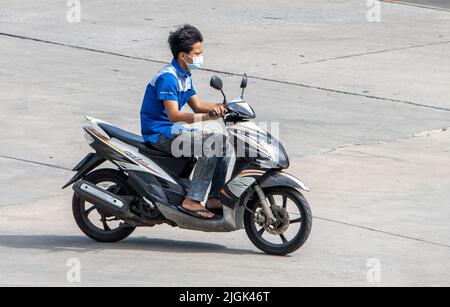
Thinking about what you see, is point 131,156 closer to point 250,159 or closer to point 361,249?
point 250,159

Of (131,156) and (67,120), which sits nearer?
(131,156)

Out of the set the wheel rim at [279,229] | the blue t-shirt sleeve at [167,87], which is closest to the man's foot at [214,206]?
the wheel rim at [279,229]

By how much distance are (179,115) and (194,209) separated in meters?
0.76

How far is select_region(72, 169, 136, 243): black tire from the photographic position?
31.1 ft

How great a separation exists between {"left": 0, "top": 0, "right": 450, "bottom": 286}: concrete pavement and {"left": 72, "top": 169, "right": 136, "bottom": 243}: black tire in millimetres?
91

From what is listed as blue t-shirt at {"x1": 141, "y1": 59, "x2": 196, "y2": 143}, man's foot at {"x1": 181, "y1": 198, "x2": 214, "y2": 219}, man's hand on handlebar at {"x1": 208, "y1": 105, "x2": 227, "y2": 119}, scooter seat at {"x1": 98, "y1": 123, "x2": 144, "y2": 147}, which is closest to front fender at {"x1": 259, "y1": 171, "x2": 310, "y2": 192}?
man's foot at {"x1": 181, "y1": 198, "x2": 214, "y2": 219}

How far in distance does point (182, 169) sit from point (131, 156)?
45 cm

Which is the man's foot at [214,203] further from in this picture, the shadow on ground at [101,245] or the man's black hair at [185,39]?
the man's black hair at [185,39]

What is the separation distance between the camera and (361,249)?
9.48 meters

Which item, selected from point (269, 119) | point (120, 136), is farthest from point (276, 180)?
point (269, 119)

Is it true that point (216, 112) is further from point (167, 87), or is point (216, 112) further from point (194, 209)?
point (194, 209)

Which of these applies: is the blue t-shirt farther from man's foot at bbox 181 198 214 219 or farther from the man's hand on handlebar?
man's foot at bbox 181 198 214 219
